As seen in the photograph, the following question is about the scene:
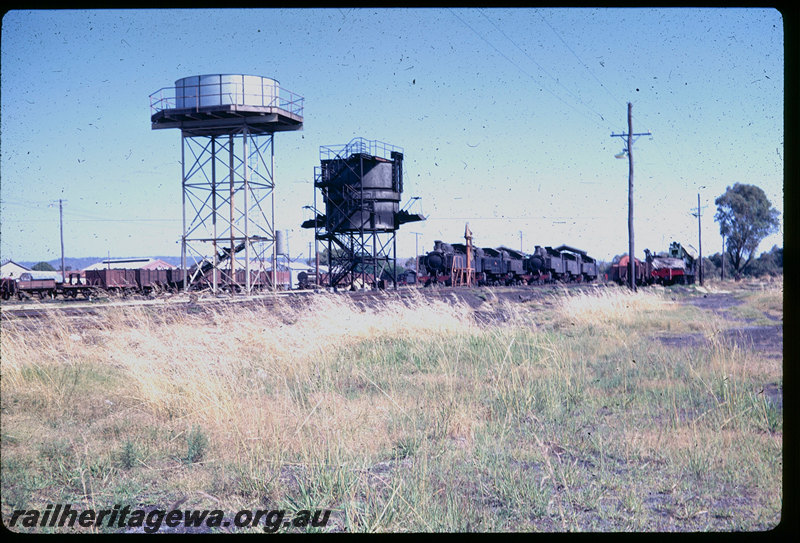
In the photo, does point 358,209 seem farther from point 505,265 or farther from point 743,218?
point 743,218

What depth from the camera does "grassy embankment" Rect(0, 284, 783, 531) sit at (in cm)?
346

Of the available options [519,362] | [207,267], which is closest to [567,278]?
[207,267]

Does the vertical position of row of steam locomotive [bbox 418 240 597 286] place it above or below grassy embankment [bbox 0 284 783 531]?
above

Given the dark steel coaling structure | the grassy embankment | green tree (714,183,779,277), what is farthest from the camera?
green tree (714,183,779,277)

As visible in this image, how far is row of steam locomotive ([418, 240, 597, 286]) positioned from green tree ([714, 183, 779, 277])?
12.6 m

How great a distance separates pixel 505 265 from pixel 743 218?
2470cm

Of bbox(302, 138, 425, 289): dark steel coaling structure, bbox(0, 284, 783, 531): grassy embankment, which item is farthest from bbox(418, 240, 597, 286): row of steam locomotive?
bbox(0, 284, 783, 531): grassy embankment

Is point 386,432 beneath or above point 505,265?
beneath

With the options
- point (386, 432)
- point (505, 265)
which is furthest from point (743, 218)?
point (386, 432)

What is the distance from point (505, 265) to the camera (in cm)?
4516

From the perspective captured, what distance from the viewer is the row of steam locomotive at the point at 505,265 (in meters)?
38.8

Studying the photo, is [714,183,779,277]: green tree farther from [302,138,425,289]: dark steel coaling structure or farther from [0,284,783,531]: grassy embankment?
[0,284,783,531]: grassy embankment

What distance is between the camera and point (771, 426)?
480 cm
